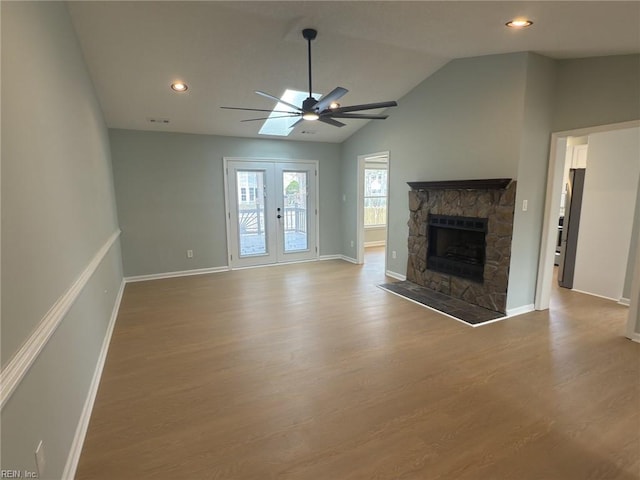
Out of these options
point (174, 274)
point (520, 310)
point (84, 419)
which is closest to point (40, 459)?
point (84, 419)

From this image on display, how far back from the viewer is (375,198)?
8.33 m

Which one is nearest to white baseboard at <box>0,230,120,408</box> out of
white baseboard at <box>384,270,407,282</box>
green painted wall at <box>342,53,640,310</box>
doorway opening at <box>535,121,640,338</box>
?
green painted wall at <box>342,53,640,310</box>

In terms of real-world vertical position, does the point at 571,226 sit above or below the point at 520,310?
above

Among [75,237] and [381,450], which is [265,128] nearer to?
[75,237]

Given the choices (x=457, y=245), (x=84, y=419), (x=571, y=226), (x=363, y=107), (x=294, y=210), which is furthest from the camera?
(x=294, y=210)

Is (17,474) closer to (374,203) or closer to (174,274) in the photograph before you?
(174,274)

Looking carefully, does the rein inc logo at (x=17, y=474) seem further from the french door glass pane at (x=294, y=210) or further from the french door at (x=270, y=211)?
the french door glass pane at (x=294, y=210)

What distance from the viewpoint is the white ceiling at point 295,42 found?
2537 mm

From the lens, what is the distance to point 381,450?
1.81 metres

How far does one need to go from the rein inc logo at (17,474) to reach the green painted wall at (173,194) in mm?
4537

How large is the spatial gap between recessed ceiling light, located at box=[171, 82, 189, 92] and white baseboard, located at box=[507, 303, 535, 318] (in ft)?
15.1

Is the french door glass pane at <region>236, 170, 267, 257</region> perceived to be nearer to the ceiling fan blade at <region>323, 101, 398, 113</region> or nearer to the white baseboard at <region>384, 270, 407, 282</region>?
the white baseboard at <region>384, 270, 407, 282</region>

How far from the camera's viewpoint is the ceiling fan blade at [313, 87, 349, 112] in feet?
8.95

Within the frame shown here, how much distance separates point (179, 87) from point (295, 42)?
5.17 ft
